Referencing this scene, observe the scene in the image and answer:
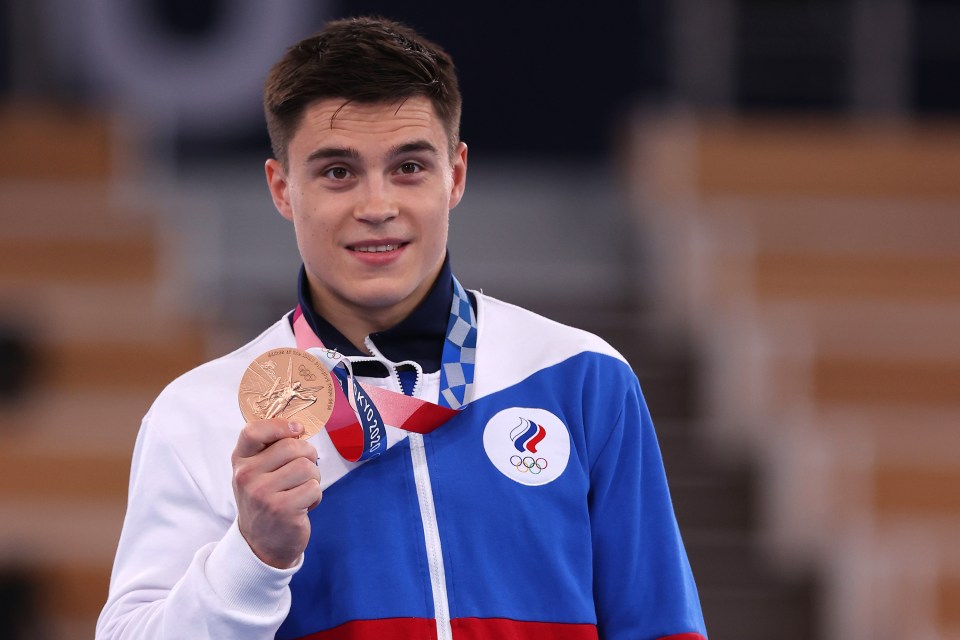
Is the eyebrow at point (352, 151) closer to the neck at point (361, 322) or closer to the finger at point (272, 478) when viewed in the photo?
the neck at point (361, 322)

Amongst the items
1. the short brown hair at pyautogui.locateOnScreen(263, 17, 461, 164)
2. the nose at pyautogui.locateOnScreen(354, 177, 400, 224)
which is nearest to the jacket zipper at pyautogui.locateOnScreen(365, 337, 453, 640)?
the nose at pyautogui.locateOnScreen(354, 177, 400, 224)

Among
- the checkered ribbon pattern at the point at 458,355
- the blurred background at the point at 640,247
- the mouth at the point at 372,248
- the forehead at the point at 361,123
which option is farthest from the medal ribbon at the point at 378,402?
the blurred background at the point at 640,247

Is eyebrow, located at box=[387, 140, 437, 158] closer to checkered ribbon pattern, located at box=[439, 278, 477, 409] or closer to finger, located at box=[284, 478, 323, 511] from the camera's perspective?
checkered ribbon pattern, located at box=[439, 278, 477, 409]

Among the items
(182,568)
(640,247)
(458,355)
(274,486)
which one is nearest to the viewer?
(274,486)

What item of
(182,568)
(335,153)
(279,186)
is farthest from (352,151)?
(182,568)

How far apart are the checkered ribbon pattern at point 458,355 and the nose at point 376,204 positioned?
167mm

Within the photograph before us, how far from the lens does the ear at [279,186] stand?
73.9 inches

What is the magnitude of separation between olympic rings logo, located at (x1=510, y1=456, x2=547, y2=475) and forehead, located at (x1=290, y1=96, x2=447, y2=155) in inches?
14.5

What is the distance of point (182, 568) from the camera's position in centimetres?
173

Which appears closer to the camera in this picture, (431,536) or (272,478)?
(272,478)

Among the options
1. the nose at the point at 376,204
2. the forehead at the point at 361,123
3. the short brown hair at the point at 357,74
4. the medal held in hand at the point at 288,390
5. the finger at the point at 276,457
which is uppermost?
the short brown hair at the point at 357,74

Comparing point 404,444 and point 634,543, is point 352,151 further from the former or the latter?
point 634,543

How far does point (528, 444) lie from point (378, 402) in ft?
0.58

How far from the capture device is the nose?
5.76 feet
